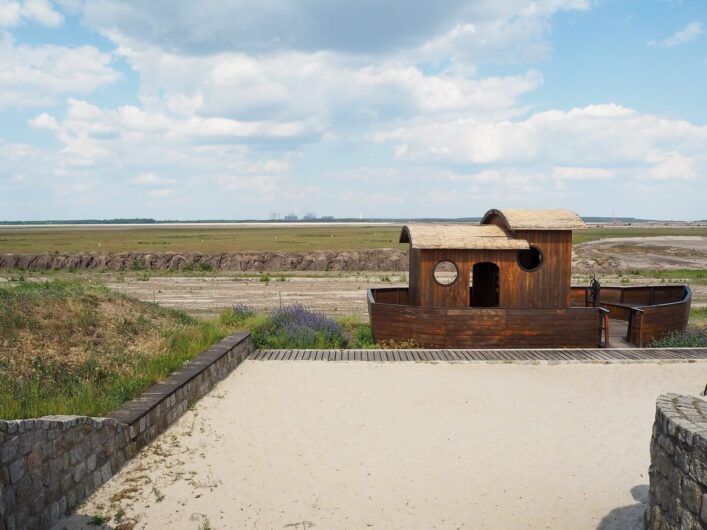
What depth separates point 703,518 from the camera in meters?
3.98

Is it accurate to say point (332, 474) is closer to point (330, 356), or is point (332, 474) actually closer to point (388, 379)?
point (388, 379)

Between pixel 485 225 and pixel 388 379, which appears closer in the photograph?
pixel 388 379

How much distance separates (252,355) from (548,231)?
718cm

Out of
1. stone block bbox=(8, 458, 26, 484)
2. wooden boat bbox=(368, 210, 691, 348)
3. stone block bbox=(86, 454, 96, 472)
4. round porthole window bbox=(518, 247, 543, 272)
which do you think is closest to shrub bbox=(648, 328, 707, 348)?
wooden boat bbox=(368, 210, 691, 348)

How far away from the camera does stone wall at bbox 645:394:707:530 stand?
159 inches

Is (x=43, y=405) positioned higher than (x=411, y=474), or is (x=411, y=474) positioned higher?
(x=43, y=405)

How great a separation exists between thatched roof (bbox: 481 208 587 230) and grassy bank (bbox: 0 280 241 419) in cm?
697

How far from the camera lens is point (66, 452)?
18.7ft

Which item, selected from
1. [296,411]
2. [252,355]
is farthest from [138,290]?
[296,411]

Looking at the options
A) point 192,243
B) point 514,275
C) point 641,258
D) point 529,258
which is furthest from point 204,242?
point 514,275

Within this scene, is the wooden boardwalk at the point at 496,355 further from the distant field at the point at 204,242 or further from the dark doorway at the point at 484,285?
the distant field at the point at 204,242

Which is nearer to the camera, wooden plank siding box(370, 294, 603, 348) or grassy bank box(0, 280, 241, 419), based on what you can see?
grassy bank box(0, 280, 241, 419)

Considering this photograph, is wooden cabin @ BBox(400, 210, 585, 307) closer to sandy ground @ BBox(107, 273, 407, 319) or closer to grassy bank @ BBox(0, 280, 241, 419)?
grassy bank @ BBox(0, 280, 241, 419)

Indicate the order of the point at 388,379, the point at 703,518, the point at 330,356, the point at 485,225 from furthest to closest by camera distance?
the point at 485,225 → the point at 330,356 → the point at 388,379 → the point at 703,518
